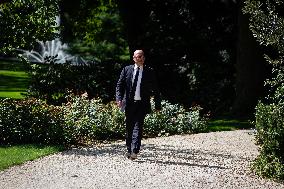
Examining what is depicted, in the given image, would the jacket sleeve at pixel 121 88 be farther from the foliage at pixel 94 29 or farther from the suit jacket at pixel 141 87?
the foliage at pixel 94 29

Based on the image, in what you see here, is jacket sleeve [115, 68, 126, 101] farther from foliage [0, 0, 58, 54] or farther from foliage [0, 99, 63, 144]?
foliage [0, 0, 58, 54]

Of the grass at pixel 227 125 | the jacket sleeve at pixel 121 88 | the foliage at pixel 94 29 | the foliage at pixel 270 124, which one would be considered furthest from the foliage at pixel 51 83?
the foliage at pixel 270 124

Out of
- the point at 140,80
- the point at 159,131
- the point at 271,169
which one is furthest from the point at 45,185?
the point at 159,131

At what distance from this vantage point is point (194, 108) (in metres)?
15.2

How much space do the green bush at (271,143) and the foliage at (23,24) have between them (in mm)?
5330

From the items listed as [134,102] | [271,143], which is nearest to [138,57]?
[134,102]

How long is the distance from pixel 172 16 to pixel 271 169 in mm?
12852

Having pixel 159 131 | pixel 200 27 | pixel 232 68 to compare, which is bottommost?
pixel 159 131

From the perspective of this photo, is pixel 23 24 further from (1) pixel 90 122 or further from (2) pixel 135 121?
(2) pixel 135 121

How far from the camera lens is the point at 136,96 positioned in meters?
9.75

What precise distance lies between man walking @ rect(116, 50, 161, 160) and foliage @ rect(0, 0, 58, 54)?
314 cm

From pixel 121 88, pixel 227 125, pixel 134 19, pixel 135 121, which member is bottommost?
pixel 227 125

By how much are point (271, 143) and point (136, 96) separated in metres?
2.37

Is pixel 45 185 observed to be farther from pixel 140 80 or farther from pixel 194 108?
pixel 194 108
